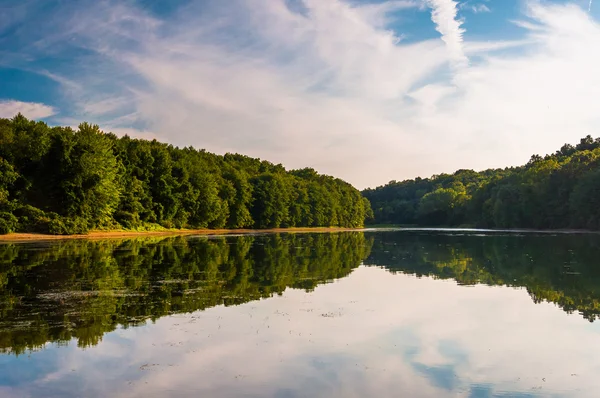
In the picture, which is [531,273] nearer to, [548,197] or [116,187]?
[116,187]

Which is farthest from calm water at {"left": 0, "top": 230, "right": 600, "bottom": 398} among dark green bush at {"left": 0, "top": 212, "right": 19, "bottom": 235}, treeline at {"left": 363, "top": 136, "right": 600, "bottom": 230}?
treeline at {"left": 363, "top": 136, "right": 600, "bottom": 230}

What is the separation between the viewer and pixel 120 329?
13.0 m

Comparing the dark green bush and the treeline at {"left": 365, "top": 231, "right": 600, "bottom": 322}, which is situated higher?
the dark green bush

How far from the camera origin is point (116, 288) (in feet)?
64.4

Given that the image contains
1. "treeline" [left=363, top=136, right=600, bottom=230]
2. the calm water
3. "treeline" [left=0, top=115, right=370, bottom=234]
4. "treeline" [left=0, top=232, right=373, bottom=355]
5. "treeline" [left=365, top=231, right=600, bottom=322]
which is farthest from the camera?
"treeline" [left=363, top=136, right=600, bottom=230]

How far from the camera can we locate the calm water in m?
9.07

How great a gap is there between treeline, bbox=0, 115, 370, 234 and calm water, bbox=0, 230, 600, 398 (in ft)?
136

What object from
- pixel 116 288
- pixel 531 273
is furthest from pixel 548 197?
pixel 116 288

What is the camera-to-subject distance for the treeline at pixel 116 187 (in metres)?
61.3

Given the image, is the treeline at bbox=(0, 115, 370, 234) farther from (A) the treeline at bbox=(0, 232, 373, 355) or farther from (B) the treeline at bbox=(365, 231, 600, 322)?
(B) the treeline at bbox=(365, 231, 600, 322)

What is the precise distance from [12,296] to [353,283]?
1270 cm

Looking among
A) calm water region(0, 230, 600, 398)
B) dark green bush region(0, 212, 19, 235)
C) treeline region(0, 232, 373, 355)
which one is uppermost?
dark green bush region(0, 212, 19, 235)

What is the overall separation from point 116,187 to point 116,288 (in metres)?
56.9

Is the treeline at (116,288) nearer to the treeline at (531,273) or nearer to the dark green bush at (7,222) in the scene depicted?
the treeline at (531,273)
